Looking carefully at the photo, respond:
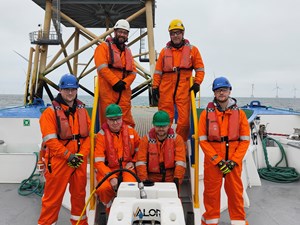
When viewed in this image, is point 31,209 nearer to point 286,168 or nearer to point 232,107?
point 232,107

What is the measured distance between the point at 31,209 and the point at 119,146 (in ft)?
7.03

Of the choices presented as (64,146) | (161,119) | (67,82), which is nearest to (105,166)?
(64,146)

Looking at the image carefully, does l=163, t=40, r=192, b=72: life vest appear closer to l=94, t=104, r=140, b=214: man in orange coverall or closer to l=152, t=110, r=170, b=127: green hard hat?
l=152, t=110, r=170, b=127: green hard hat

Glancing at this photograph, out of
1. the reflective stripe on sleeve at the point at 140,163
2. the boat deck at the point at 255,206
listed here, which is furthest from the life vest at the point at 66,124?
the boat deck at the point at 255,206

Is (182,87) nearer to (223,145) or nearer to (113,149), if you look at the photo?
(223,145)

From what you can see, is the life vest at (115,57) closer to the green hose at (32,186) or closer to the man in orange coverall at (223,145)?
the man in orange coverall at (223,145)

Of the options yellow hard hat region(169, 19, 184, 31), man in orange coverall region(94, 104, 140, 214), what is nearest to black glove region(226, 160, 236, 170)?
man in orange coverall region(94, 104, 140, 214)

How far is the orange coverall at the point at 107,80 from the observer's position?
4301mm

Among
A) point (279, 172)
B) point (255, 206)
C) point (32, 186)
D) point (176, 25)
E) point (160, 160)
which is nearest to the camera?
point (160, 160)

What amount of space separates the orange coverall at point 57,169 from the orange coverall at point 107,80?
1.03m

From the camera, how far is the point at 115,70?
4.45 meters

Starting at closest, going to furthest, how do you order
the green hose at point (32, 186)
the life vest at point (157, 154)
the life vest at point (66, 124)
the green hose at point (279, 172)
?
the life vest at point (66, 124) < the life vest at point (157, 154) < the green hose at point (32, 186) < the green hose at point (279, 172)

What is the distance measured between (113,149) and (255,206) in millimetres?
2691

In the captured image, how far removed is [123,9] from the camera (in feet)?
42.9
